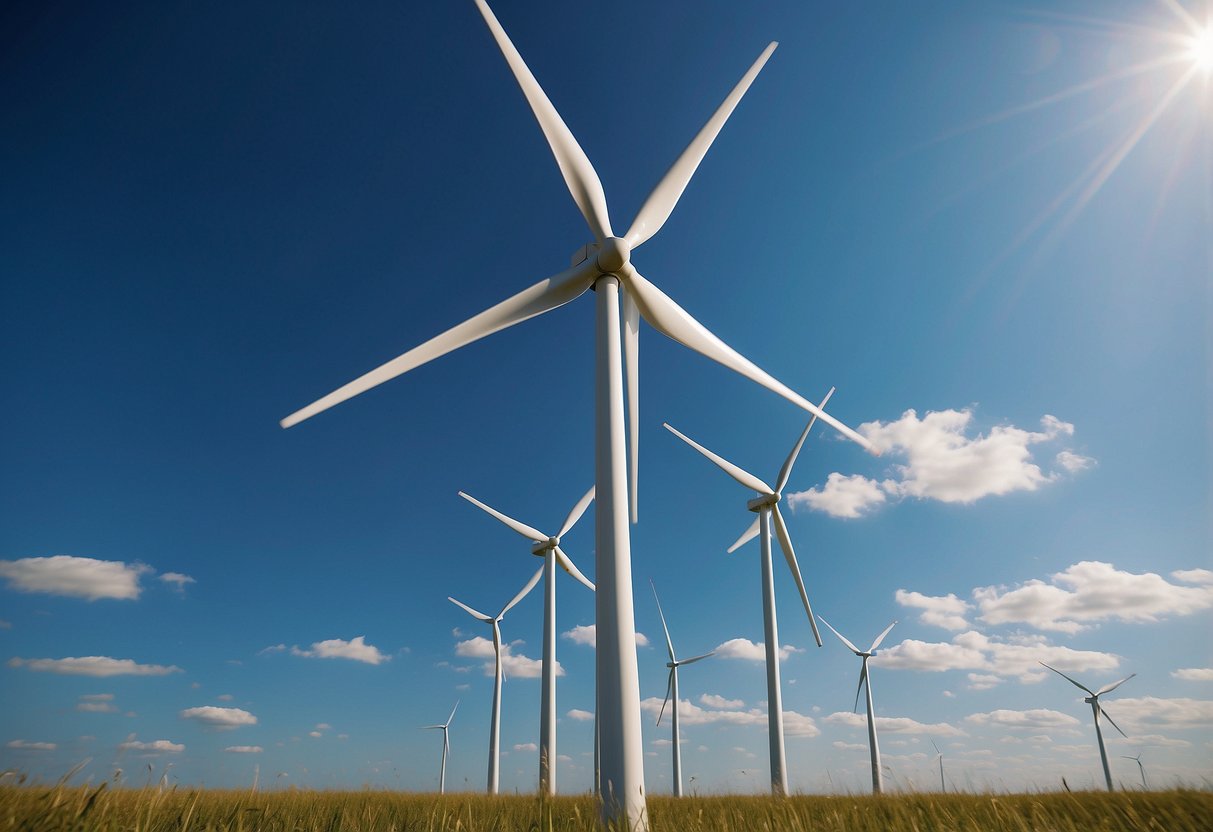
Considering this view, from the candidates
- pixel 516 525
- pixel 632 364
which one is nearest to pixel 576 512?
pixel 516 525

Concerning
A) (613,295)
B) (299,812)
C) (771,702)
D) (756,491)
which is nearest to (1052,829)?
(299,812)

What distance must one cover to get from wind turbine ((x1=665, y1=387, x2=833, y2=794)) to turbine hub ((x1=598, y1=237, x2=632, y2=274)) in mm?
15874

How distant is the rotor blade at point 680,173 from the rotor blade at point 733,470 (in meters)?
16.5

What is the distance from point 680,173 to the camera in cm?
1839

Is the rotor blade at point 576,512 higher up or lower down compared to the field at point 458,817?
higher up

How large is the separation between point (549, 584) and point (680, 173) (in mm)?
24820

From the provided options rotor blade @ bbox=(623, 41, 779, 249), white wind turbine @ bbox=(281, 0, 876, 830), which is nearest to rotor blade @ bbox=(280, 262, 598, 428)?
white wind turbine @ bbox=(281, 0, 876, 830)

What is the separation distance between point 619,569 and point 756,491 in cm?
2719

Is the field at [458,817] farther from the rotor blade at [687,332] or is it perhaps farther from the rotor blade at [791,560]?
the rotor blade at [791,560]

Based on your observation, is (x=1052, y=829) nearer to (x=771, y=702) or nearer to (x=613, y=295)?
(x=613, y=295)

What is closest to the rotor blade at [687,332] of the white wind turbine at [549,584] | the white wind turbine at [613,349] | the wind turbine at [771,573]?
the white wind turbine at [613,349]

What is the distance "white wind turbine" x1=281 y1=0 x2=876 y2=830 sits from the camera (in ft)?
A: 33.3

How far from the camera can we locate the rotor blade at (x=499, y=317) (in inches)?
592

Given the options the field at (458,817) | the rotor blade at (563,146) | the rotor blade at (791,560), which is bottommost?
the field at (458,817)
